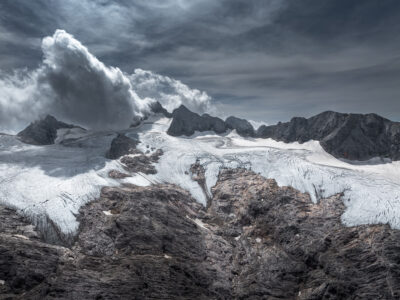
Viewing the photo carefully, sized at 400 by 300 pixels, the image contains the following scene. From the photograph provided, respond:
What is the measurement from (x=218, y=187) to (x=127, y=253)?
7490 cm

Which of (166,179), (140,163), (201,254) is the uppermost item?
(140,163)

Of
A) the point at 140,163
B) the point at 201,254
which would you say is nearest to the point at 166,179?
the point at 140,163

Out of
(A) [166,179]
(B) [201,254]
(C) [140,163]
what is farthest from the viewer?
(C) [140,163]

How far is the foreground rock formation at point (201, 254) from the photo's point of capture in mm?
85062

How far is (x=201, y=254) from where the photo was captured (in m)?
112

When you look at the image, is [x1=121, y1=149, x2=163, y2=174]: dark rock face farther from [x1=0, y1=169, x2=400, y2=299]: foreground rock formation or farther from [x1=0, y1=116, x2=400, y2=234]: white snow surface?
[x1=0, y1=169, x2=400, y2=299]: foreground rock formation

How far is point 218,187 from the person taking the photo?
164 m

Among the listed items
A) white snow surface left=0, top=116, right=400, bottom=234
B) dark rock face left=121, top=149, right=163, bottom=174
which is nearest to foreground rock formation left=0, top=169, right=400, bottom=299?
white snow surface left=0, top=116, right=400, bottom=234

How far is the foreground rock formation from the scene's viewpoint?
85062 mm

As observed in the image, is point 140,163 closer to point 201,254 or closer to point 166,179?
point 166,179

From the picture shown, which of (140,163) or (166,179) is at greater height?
(140,163)

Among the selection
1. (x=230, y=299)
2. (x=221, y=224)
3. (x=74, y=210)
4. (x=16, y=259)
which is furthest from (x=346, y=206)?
(x=16, y=259)

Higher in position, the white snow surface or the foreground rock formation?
the white snow surface

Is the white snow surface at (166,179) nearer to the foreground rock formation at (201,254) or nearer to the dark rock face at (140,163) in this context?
the dark rock face at (140,163)
